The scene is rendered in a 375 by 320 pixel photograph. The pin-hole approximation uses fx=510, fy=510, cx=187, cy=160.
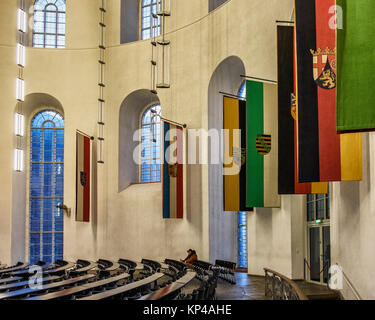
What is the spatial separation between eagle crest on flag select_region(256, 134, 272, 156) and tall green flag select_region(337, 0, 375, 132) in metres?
6.55

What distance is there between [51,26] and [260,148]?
46.1ft

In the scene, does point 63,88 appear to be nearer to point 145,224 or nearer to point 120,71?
point 120,71

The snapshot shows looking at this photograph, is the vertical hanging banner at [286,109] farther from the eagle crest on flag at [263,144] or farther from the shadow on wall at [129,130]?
the shadow on wall at [129,130]

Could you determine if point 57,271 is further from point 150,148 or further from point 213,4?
point 213,4

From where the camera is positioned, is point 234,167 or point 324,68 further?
point 234,167

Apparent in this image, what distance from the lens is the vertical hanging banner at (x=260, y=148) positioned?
11.3 metres

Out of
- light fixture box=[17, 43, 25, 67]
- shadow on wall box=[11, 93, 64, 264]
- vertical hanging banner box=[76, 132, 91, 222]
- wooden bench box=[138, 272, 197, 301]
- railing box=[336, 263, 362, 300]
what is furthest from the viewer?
shadow on wall box=[11, 93, 64, 264]

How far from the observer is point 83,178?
19.4 meters

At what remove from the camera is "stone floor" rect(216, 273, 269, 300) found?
1098 cm

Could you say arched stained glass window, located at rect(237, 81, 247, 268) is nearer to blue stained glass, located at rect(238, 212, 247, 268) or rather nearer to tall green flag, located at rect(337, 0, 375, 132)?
blue stained glass, located at rect(238, 212, 247, 268)

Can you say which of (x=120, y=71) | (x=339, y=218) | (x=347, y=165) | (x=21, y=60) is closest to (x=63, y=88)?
(x=120, y=71)

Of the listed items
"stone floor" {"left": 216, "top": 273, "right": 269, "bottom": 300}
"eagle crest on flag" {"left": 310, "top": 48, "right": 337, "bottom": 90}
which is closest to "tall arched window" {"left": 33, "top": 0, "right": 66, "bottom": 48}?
"stone floor" {"left": 216, "top": 273, "right": 269, "bottom": 300}

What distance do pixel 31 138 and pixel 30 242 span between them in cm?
438

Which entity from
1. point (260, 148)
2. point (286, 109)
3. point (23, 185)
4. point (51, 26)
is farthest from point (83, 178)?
point (286, 109)
